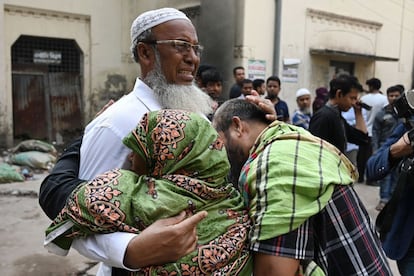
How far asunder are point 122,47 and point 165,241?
394 inches

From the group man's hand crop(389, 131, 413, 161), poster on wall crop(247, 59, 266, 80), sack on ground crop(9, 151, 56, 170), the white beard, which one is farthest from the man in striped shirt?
poster on wall crop(247, 59, 266, 80)

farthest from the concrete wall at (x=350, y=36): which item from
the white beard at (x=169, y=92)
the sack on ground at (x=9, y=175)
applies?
the white beard at (x=169, y=92)

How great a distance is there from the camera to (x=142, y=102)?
4.83ft

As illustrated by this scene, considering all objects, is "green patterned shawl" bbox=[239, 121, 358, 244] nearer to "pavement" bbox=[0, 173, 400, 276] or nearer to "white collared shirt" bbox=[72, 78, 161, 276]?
"white collared shirt" bbox=[72, 78, 161, 276]

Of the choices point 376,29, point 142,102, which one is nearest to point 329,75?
point 376,29

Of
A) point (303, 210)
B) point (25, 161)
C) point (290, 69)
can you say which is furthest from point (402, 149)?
point (290, 69)

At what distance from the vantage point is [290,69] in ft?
30.7

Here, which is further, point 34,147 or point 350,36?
point 350,36

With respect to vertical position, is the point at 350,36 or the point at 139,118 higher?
the point at 350,36

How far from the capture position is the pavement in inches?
145

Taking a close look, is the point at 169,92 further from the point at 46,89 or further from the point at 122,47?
the point at 122,47

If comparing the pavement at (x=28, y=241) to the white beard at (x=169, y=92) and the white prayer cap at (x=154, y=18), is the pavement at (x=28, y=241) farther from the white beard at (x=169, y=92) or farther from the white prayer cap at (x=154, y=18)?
the white prayer cap at (x=154, y=18)

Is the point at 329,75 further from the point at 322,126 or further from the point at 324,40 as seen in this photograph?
the point at 322,126

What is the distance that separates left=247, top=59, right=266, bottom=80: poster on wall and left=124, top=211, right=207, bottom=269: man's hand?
25.9 feet
